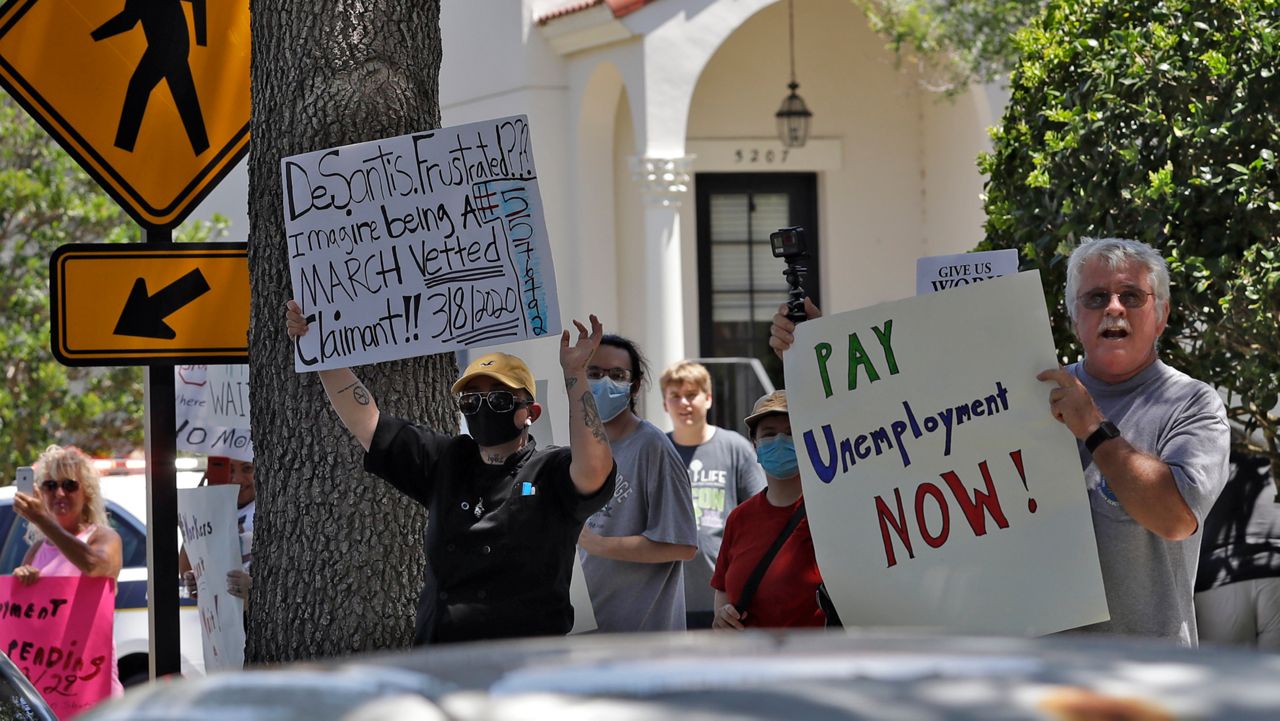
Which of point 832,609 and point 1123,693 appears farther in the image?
point 832,609

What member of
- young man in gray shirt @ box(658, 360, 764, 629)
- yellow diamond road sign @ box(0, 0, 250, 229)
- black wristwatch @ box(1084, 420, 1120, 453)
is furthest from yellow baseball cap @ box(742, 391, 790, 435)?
yellow diamond road sign @ box(0, 0, 250, 229)

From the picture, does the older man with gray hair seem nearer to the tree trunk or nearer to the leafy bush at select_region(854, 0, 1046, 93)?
the tree trunk

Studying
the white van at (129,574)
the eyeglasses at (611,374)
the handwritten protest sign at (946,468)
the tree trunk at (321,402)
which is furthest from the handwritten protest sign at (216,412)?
the handwritten protest sign at (946,468)

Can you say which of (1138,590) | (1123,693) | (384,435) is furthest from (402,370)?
(1123,693)

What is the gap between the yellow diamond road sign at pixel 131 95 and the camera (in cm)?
495

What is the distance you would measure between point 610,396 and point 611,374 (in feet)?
0.30

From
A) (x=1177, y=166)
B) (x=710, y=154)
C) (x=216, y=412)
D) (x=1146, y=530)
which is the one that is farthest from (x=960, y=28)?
(x=1146, y=530)

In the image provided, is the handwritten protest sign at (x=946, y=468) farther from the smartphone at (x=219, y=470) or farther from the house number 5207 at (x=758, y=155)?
the house number 5207 at (x=758, y=155)

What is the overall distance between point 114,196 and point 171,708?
3.56m

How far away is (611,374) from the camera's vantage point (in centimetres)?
573

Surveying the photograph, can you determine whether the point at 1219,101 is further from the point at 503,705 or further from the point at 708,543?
the point at 503,705

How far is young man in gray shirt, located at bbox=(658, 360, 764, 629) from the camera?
22.3 ft

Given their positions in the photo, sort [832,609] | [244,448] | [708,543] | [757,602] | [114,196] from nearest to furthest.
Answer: [832,609], [757,602], [114,196], [708,543], [244,448]

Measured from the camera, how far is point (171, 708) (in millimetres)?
1631
